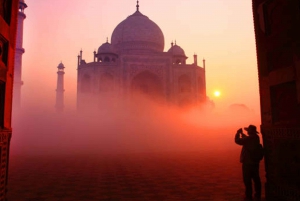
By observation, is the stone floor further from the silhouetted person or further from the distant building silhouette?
the distant building silhouette

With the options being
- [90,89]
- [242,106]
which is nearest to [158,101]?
[90,89]

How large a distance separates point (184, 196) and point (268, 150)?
161cm

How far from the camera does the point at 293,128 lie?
3709mm

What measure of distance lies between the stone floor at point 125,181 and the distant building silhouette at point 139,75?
15427 millimetres

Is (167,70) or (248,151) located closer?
(248,151)

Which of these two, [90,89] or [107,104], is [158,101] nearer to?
[107,104]

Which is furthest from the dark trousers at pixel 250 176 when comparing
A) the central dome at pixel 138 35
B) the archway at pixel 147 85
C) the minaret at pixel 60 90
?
the minaret at pixel 60 90

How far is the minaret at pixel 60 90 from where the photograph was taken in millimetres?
34219

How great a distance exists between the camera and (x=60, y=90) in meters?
34.9

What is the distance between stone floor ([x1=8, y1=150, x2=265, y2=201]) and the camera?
15.0ft

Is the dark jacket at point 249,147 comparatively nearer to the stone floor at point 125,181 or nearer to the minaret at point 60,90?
the stone floor at point 125,181

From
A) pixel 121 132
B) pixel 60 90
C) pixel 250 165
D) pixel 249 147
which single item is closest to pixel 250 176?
pixel 250 165

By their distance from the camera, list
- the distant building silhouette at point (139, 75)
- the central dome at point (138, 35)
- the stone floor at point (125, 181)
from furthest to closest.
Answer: the central dome at point (138, 35), the distant building silhouette at point (139, 75), the stone floor at point (125, 181)

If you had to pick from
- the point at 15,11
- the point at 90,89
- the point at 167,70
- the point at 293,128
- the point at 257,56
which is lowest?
the point at 293,128
